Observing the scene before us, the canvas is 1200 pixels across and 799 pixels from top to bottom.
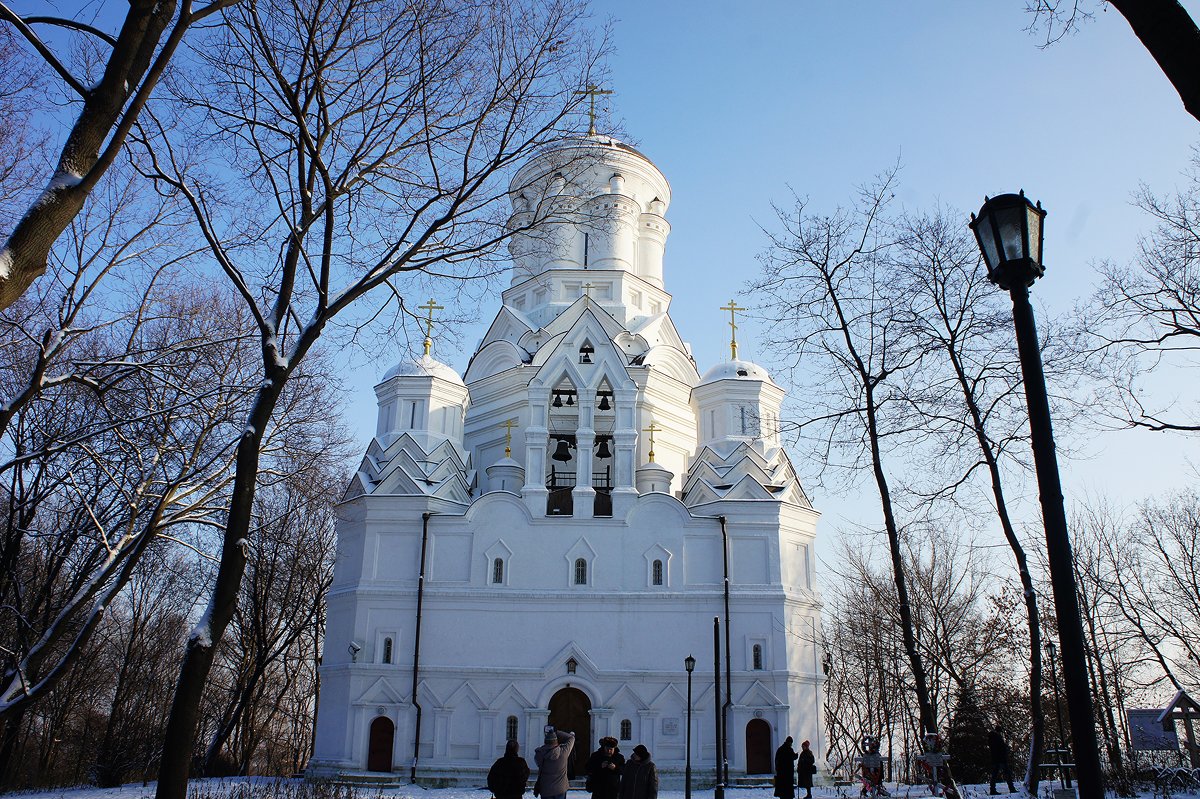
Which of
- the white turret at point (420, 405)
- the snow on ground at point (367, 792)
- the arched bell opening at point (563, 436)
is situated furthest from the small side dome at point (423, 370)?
the snow on ground at point (367, 792)

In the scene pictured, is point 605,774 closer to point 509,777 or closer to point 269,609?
point 509,777

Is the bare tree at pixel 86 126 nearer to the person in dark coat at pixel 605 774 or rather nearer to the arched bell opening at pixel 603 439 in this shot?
the person in dark coat at pixel 605 774

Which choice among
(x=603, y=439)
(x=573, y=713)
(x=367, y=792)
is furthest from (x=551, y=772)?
(x=603, y=439)

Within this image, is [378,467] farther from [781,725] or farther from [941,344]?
[941,344]

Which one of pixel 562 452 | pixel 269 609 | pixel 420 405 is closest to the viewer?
pixel 420 405

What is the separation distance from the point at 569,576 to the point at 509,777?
54.7ft

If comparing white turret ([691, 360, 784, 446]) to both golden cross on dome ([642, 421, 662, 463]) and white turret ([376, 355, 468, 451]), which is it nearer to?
golden cross on dome ([642, 421, 662, 463])

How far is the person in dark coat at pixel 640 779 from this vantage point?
10.6 meters

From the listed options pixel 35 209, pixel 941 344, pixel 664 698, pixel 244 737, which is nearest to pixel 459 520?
pixel 664 698

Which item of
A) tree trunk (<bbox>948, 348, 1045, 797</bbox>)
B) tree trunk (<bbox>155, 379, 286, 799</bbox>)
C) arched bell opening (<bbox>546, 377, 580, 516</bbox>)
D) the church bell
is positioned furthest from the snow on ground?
the church bell

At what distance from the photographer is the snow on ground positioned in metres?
15.4

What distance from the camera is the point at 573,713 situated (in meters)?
26.0

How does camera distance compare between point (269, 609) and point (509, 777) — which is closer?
point (509, 777)

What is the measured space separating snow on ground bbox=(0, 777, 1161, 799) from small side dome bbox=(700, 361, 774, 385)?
13.4 meters
